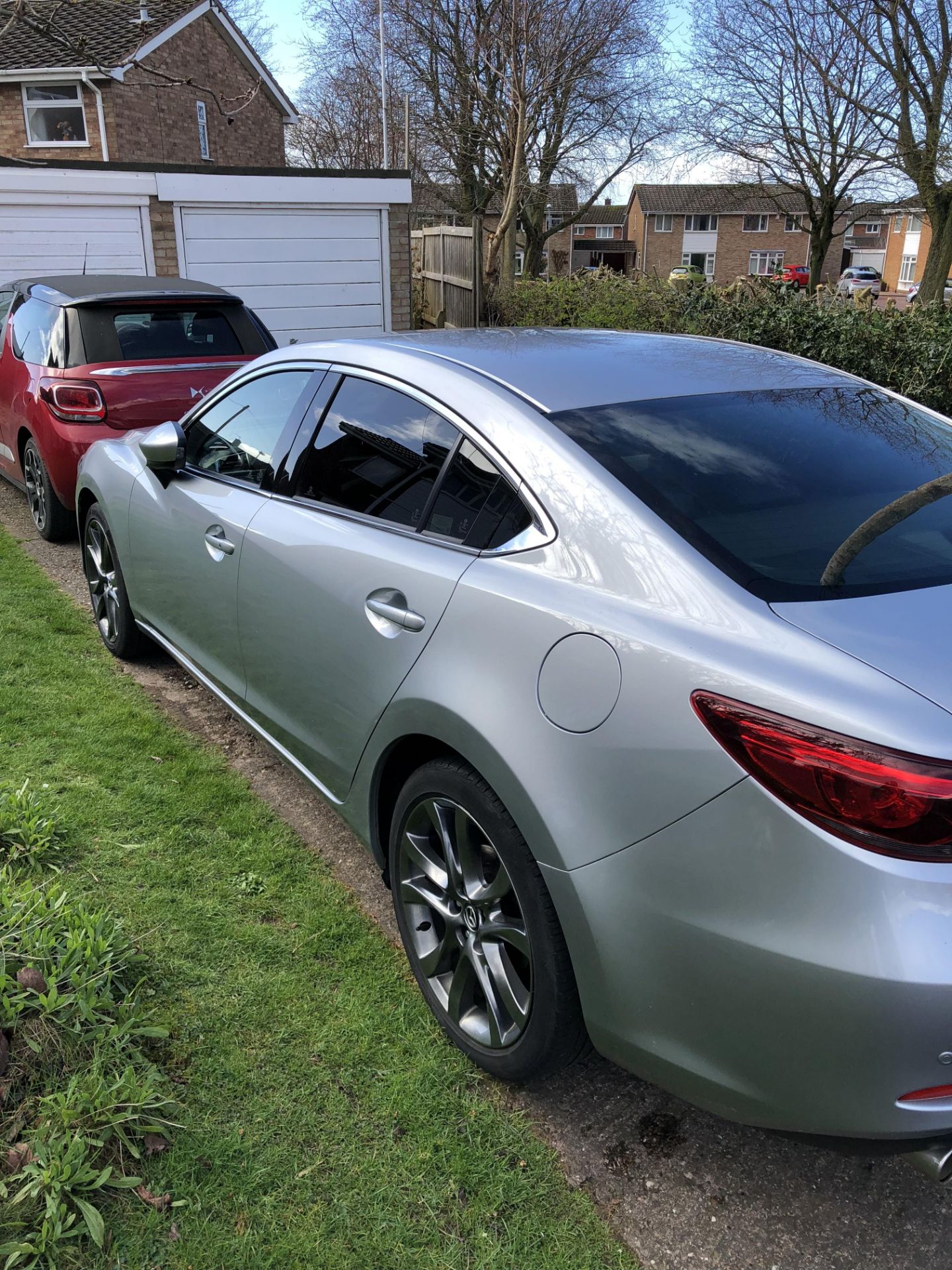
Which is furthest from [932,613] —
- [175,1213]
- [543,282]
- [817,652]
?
[543,282]

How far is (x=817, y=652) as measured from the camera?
5.64 feet

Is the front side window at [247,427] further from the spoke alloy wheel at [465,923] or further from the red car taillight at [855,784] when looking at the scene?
the red car taillight at [855,784]

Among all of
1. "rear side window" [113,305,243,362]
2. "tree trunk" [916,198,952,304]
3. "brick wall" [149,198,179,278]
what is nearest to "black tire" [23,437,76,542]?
"rear side window" [113,305,243,362]

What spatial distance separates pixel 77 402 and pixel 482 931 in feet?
16.5

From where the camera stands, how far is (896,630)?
1790 millimetres

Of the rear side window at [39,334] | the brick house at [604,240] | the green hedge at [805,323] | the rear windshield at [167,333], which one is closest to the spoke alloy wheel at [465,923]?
the rear windshield at [167,333]

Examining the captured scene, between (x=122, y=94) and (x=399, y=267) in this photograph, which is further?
(x=122, y=94)

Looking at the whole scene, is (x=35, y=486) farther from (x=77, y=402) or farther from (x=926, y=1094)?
(x=926, y=1094)

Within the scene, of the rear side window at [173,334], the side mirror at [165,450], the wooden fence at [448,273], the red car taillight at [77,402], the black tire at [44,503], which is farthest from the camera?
the wooden fence at [448,273]

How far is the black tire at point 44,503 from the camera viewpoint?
662 cm

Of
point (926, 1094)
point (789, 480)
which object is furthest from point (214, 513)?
point (926, 1094)

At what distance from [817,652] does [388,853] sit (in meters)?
1.36

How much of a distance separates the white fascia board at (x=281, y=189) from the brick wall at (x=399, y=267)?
0.64 feet

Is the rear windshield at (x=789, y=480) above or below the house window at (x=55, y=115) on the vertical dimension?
below
